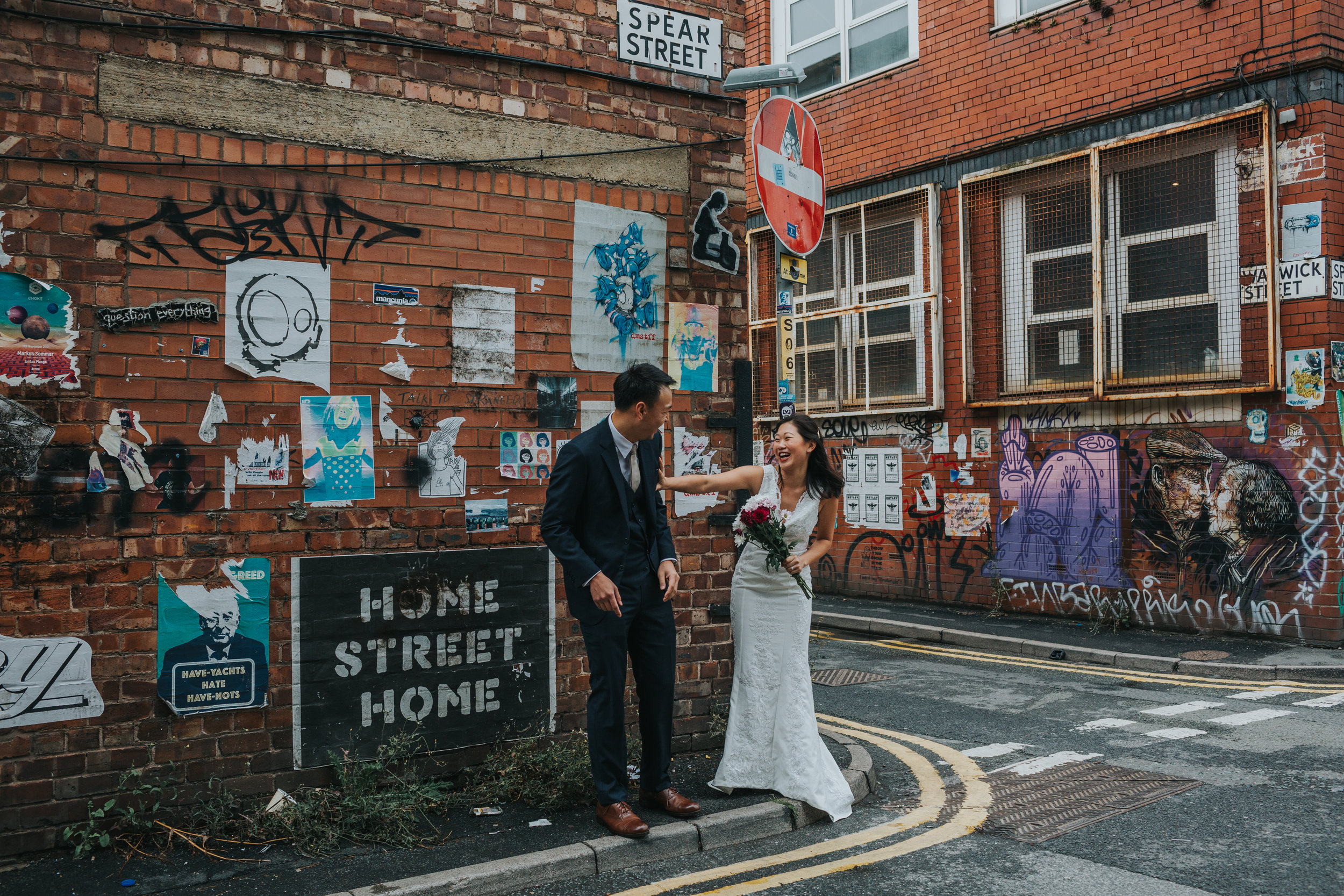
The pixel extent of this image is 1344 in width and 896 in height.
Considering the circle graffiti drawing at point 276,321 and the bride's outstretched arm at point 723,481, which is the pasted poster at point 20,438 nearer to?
the circle graffiti drawing at point 276,321

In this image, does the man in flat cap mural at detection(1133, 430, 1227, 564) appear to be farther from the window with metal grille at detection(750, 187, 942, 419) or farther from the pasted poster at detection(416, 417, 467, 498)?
the pasted poster at detection(416, 417, 467, 498)

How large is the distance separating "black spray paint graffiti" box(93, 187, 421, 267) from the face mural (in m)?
8.49

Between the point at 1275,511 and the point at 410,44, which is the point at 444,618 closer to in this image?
the point at 410,44

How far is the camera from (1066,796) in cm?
539

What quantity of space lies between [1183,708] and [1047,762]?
2058mm

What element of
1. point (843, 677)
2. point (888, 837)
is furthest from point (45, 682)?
point (843, 677)

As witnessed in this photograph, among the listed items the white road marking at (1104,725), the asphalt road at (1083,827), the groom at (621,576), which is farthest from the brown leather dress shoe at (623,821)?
the white road marking at (1104,725)

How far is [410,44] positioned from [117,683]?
3483mm

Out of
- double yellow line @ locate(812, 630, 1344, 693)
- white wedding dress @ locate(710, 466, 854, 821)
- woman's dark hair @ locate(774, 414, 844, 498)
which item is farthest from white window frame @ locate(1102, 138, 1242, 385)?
white wedding dress @ locate(710, 466, 854, 821)

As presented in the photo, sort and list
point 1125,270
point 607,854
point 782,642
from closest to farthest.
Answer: point 607,854
point 782,642
point 1125,270

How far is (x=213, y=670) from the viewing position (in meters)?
4.79

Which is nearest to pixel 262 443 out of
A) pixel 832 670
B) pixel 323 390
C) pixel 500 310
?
pixel 323 390

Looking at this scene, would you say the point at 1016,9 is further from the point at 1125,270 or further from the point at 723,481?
the point at 723,481

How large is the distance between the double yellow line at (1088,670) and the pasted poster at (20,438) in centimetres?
811
